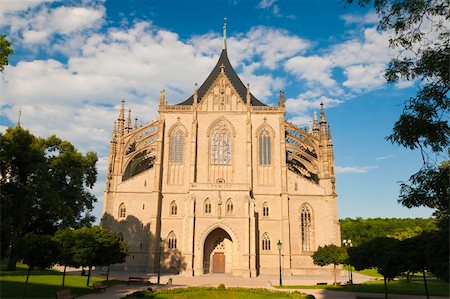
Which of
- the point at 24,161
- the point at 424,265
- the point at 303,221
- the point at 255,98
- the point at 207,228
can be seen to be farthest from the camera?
the point at 255,98

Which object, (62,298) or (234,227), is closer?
(62,298)

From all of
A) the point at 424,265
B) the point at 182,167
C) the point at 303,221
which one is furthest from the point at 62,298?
the point at 303,221

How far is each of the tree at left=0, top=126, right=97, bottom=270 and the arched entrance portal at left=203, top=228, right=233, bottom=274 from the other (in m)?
14.9

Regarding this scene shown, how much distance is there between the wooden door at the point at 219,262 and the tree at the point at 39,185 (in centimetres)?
1618

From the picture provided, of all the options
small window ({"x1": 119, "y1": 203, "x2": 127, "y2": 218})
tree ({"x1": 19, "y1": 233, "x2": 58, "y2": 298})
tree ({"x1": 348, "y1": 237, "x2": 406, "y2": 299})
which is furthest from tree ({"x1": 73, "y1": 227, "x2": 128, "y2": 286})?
tree ({"x1": 348, "y1": 237, "x2": 406, "y2": 299})

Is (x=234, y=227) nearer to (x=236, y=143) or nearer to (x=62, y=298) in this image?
(x=236, y=143)

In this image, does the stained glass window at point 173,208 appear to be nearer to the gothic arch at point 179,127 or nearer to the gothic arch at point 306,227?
the gothic arch at point 179,127

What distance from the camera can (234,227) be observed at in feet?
138

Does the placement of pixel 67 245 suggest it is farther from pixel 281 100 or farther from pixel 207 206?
pixel 281 100

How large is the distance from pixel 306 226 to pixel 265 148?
11442mm

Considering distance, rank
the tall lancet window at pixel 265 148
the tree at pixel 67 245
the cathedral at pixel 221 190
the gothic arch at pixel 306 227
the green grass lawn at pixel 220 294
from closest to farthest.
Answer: the green grass lawn at pixel 220 294
the tree at pixel 67 245
the cathedral at pixel 221 190
the gothic arch at pixel 306 227
the tall lancet window at pixel 265 148

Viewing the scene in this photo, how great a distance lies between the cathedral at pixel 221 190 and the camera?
4266cm

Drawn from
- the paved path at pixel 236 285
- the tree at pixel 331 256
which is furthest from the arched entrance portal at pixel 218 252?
the tree at pixel 331 256

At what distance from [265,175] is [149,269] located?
18537 mm
